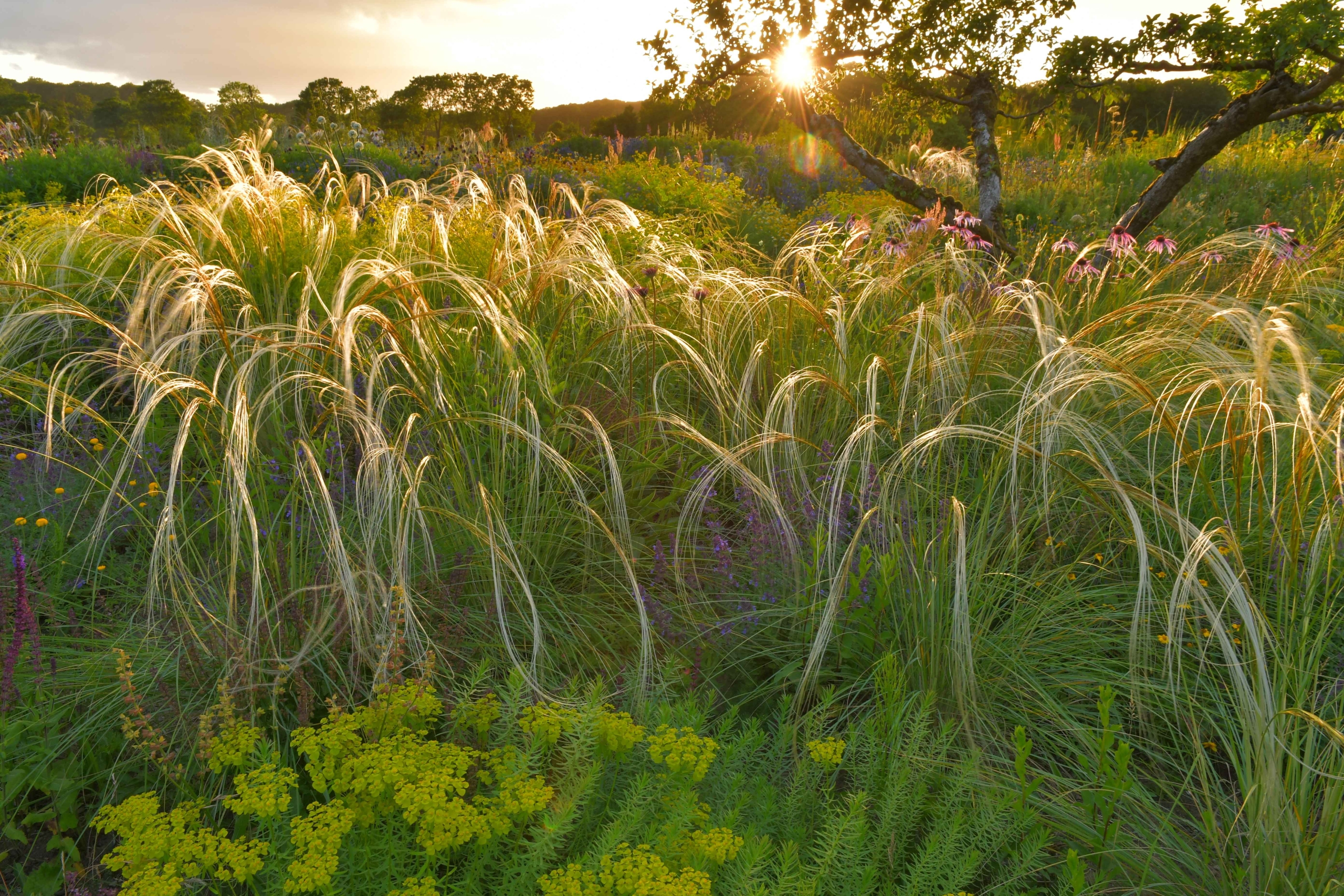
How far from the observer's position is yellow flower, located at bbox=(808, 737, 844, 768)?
1486 mm

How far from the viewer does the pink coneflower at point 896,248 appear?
410 centimetres

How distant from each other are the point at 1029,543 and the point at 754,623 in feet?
3.06

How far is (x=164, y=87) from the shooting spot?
51.8 metres

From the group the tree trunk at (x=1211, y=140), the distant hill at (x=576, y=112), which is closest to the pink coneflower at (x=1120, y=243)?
the tree trunk at (x=1211, y=140)

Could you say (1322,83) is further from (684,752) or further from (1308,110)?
(684,752)

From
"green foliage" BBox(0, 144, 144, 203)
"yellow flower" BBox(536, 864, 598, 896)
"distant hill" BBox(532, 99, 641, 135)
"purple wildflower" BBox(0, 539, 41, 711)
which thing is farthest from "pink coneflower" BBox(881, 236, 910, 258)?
"distant hill" BBox(532, 99, 641, 135)

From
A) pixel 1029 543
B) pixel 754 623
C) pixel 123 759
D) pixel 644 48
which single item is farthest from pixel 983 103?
pixel 123 759

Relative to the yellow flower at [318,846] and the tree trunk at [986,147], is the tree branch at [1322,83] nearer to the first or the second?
the tree trunk at [986,147]

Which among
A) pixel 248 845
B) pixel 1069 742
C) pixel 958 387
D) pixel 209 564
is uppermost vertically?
pixel 958 387

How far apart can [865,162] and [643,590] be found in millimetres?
5347

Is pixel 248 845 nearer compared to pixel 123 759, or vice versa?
pixel 248 845

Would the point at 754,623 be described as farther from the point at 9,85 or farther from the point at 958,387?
the point at 9,85

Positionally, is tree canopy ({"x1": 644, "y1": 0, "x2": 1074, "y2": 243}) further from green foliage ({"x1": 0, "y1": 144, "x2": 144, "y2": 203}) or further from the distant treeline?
green foliage ({"x1": 0, "y1": 144, "x2": 144, "y2": 203})

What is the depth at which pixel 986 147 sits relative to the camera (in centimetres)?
659
